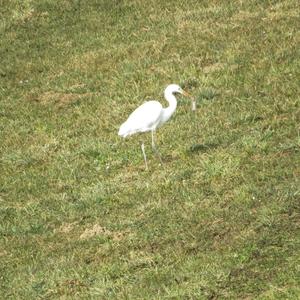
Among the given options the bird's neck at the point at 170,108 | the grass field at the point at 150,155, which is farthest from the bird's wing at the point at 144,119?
the grass field at the point at 150,155

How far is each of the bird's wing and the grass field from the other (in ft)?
2.64

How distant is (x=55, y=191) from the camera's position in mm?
16875

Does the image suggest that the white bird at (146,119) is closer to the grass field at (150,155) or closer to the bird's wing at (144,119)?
the bird's wing at (144,119)

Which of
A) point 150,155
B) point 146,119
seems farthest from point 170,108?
point 150,155

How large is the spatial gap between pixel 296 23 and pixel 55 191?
449 inches

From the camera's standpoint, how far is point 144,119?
655 inches

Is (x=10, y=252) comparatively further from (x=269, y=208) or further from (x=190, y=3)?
(x=190, y=3)

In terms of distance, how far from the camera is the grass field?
12219 mm

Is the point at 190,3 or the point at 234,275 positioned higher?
the point at 190,3

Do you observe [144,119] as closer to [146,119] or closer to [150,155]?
[146,119]

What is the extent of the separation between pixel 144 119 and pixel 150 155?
4.23ft

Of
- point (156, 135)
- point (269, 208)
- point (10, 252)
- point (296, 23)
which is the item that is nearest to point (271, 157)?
point (269, 208)

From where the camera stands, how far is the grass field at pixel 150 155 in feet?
40.1

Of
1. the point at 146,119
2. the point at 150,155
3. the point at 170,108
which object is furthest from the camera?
the point at 150,155
